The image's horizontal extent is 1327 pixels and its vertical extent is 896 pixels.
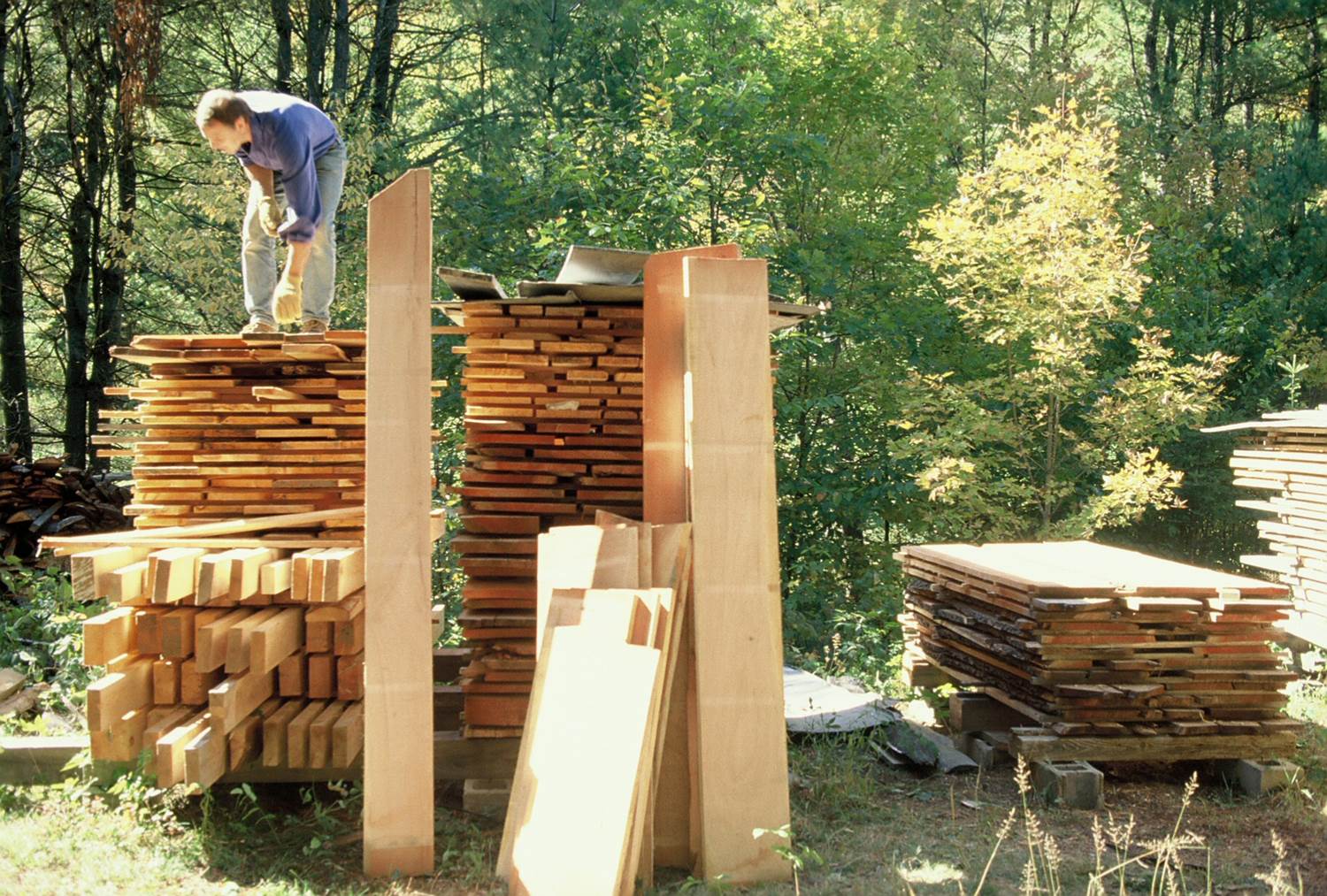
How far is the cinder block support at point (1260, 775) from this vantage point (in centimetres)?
581

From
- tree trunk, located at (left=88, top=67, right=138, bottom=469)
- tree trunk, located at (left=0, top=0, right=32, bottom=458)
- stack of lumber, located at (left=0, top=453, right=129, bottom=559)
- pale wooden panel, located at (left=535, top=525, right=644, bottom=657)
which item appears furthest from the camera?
tree trunk, located at (left=88, top=67, right=138, bottom=469)

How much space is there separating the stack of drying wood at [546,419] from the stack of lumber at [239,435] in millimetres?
613

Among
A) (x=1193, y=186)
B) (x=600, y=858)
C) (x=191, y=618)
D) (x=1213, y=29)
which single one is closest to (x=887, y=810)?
(x=600, y=858)

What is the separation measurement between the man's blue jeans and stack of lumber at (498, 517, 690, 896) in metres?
2.42

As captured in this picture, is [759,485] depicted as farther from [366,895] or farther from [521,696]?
[366,895]

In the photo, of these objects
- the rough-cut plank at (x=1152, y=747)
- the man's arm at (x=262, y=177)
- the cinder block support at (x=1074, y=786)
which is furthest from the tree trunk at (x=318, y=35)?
the cinder block support at (x=1074, y=786)

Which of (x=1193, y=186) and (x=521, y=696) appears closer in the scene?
(x=521, y=696)

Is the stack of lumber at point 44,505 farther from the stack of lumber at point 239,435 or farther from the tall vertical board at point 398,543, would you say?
the tall vertical board at point 398,543

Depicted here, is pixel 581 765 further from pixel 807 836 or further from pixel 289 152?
pixel 289 152

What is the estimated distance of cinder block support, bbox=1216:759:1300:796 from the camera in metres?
Result: 5.81

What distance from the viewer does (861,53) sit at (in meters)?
14.0

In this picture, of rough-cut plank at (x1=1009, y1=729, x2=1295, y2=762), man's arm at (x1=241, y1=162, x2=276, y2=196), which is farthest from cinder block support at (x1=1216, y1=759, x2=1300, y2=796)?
man's arm at (x1=241, y1=162, x2=276, y2=196)

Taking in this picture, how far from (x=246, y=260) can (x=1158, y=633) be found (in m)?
5.23

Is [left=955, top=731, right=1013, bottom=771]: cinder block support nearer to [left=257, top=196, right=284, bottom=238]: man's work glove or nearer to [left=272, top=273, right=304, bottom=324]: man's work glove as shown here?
[left=272, top=273, right=304, bottom=324]: man's work glove
